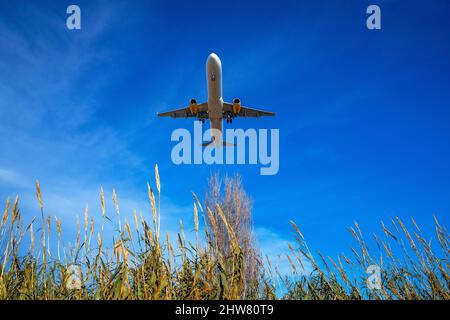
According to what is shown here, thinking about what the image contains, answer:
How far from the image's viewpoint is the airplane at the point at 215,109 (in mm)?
23594

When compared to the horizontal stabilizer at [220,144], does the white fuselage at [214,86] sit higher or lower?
higher

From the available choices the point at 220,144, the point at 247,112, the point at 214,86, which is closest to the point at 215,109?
the point at 214,86

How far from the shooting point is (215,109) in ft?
83.7

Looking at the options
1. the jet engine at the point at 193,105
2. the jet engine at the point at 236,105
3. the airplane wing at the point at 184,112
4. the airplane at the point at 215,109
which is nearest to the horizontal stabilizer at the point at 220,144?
the airplane at the point at 215,109

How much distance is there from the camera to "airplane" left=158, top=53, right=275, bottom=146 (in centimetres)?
2359

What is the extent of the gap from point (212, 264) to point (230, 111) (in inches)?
960

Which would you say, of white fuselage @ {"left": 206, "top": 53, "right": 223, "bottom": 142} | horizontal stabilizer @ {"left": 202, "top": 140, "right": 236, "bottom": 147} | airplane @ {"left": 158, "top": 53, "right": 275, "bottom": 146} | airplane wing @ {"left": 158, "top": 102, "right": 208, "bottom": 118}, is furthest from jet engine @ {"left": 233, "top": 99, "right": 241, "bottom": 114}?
horizontal stabilizer @ {"left": 202, "top": 140, "right": 236, "bottom": 147}

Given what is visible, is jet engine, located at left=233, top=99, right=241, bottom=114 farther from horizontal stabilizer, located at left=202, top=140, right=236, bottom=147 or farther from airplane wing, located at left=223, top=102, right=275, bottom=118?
horizontal stabilizer, located at left=202, top=140, right=236, bottom=147

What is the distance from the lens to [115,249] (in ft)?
12.1

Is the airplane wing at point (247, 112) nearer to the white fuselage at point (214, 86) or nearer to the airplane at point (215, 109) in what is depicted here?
the airplane at point (215, 109)
